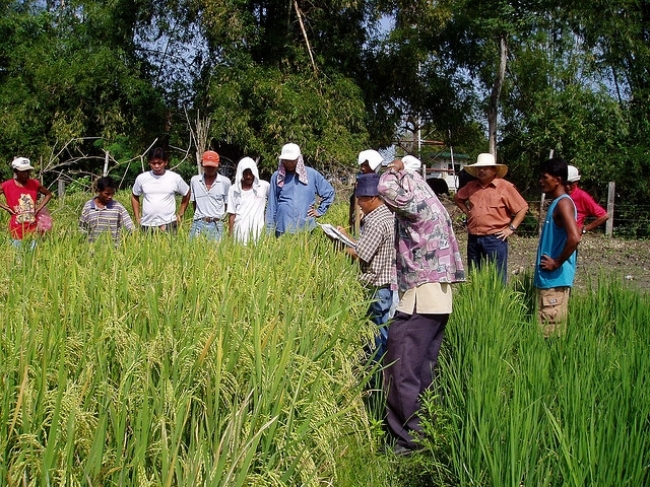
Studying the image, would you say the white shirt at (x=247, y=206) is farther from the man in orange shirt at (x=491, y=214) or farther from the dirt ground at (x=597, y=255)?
the dirt ground at (x=597, y=255)

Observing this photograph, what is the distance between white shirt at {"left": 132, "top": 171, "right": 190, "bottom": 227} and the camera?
18.4 ft

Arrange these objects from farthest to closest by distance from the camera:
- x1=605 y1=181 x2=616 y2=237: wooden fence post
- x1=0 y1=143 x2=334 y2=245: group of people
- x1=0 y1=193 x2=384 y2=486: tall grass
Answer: x1=605 y1=181 x2=616 y2=237: wooden fence post
x1=0 y1=143 x2=334 y2=245: group of people
x1=0 y1=193 x2=384 y2=486: tall grass

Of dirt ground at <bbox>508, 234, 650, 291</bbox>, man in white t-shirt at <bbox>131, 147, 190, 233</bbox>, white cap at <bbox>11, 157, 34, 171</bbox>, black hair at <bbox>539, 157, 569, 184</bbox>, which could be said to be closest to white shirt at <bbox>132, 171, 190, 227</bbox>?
man in white t-shirt at <bbox>131, 147, 190, 233</bbox>

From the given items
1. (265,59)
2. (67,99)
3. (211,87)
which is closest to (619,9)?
(265,59)

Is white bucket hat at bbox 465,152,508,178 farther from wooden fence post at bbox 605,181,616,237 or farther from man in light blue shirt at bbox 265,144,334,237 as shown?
wooden fence post at bbox 605,181,616,237

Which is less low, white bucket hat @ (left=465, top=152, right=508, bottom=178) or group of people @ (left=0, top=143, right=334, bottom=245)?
white bucket hat @ (left=465, top=152, right=508, bottom=178)

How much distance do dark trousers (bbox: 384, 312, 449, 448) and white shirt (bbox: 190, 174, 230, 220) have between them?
3.09m

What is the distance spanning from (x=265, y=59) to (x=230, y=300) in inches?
468

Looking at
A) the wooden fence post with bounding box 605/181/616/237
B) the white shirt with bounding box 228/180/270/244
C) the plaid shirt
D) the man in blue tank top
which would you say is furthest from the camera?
the wooden fence post with bounding box 605/181/616/237

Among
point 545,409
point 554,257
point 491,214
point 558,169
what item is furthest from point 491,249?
point 545,409

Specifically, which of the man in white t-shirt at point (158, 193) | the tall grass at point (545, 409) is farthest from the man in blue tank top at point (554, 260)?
the man in white t-shirt at point (158, 193)

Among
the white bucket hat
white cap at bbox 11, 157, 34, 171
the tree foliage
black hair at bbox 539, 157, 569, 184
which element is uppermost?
the tree foliage

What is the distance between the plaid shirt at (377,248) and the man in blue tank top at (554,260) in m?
0.95

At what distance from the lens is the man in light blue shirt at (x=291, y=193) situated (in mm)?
5355
